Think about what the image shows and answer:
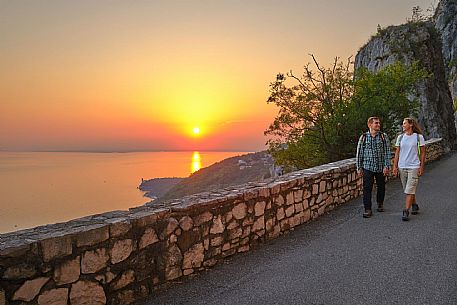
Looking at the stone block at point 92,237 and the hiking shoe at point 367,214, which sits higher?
the stone block at point 92,237

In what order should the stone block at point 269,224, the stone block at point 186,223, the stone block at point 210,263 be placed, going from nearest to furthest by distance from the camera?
the stone block at point 186,223 → the stone block at point 210,263 → the stone block at point 269,224

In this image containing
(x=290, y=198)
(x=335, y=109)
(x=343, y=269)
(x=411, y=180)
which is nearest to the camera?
(x=343, y=269)

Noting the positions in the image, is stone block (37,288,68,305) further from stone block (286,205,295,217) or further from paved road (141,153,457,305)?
stone block (286,205,295,217)

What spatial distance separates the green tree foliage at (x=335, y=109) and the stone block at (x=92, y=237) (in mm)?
12114

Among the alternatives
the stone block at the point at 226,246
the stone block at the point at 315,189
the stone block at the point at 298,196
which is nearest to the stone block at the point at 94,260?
the stone block at the point at 226,246

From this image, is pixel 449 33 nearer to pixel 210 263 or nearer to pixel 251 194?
pixel 251 194

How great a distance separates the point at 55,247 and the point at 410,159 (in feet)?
19.3

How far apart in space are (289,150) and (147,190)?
215ft

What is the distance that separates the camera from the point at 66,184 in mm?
52562

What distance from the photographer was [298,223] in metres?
6.07

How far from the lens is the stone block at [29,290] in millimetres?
2613

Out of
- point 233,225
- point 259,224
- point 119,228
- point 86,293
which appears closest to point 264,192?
point 259,224

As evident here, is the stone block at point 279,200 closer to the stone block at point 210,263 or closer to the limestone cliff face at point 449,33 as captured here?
the stone block at point 210,263

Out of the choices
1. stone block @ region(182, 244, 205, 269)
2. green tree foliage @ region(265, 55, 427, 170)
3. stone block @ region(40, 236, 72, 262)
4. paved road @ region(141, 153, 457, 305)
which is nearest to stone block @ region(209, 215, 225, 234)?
stone block @ region(182, 244, 205, 269)
